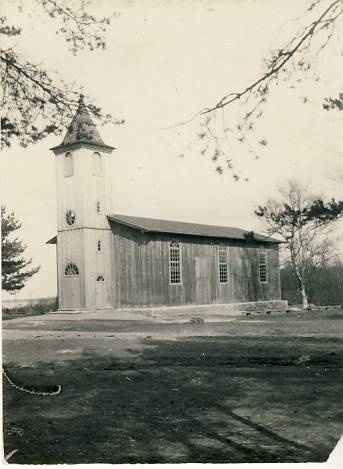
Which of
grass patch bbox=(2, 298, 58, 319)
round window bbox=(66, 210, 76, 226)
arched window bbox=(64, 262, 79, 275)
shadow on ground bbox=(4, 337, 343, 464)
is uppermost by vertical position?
round window bbox=(66, 210, 76, 226)

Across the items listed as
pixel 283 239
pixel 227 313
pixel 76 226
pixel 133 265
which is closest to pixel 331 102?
pixel 283 239

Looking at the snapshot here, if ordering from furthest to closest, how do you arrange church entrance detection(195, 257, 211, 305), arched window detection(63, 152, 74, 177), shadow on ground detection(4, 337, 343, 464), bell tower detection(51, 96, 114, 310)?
church entrance detection(195, 257, 211, 305), arched window detection(63, 152, 74, 177), bell tower detection(51, 96, 114, 310), shadow on ground detection(4, 337, 343, 464)

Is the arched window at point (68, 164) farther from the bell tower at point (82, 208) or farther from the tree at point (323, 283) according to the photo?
the tree at point (323, 283)

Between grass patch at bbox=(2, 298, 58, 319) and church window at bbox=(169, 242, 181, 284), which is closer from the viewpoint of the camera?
grass patch at bbox=(2, 298, 58, 319)

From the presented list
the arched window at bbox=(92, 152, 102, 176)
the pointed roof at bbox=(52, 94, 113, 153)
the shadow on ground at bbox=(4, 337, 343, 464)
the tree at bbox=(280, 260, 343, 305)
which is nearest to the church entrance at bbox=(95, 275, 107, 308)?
the arched window at bbox=(92, 152, 102, 176)

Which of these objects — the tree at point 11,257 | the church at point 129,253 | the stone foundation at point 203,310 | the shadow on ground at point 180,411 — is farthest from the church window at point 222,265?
the tree at point 11,257

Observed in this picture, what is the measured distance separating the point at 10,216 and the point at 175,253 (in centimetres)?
1374

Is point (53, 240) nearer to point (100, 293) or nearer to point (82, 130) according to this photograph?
point (82, 130)

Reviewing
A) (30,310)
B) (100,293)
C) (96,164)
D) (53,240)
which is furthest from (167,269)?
(30,310)

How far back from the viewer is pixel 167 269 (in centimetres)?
2025

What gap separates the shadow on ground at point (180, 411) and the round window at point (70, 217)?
9.91ft

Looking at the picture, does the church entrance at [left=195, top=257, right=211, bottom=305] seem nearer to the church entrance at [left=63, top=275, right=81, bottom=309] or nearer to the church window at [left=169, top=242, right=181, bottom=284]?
the church window at [left=169, top=242, right=181, bottom=284]

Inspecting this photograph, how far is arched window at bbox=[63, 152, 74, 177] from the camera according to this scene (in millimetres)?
8687

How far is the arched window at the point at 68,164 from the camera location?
8.69 metres
